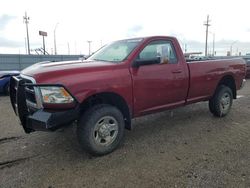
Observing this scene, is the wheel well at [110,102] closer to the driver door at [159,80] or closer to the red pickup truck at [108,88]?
the red pickup truck at [108,88]

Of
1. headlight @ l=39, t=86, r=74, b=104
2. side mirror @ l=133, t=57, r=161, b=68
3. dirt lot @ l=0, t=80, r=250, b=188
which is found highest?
side mirror @ l=133, t=57, r=161, b=68

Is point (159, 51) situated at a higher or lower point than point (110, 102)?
higher

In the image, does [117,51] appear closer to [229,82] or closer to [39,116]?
[39,116]

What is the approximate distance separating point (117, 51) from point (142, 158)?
6.59 ft

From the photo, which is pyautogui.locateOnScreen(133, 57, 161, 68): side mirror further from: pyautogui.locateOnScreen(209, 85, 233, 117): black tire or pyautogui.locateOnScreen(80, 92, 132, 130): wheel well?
pyautogui.locateOnScreen(209, 85, 233, 117): black tire

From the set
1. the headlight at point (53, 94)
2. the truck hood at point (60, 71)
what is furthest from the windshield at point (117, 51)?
the headlight at point (53, 94)

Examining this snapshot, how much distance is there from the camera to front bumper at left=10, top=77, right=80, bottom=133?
3418mm

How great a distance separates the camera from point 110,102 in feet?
13.8

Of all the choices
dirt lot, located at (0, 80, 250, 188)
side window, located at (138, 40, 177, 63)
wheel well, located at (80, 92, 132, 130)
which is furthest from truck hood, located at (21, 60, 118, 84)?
dirt lot, located at (0, 80, 250, 188)

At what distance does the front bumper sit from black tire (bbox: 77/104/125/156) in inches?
8.5

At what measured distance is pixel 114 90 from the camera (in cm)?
395

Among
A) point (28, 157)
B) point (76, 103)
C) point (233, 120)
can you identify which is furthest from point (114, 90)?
point (233, 120)

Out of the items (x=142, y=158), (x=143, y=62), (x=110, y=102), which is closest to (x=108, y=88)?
(x=110, y=102)

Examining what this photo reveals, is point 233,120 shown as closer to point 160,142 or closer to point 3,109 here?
point 160,142
